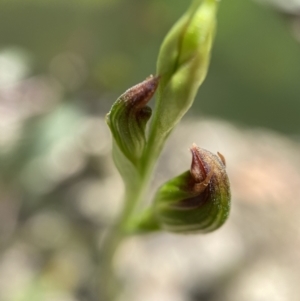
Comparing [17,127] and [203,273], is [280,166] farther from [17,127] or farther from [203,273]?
[17,127]

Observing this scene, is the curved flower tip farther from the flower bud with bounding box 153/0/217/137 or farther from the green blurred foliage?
the green blurred foliage

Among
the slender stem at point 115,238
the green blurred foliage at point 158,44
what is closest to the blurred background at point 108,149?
the green blurred foliage at point 158,44

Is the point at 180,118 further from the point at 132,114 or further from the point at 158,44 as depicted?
the point at 158,44

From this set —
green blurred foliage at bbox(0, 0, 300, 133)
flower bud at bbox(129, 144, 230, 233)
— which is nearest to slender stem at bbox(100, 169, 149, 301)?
flower bud at bbox(129, 144, 230, 233)

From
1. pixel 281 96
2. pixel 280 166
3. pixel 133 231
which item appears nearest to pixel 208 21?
pixel 133 231

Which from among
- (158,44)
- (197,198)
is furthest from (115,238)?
(158,44)

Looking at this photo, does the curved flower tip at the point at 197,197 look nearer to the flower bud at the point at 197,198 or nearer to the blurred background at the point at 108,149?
the flower bud at the point at 197,198
